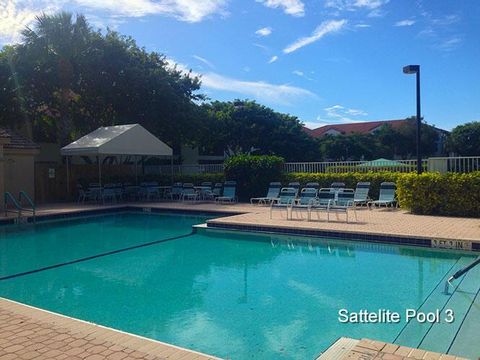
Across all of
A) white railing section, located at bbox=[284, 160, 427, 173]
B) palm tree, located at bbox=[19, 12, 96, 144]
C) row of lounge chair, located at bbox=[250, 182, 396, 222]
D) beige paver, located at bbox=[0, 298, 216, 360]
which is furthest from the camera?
palm tree, located at bbox=[19, 12, 96, 144]

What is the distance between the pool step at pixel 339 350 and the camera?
12.4 feet

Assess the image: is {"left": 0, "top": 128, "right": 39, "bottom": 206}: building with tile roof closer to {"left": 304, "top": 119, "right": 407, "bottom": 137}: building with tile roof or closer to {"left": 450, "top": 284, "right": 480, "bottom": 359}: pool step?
{"left": 450, "top": 284, "right": 480, "bottom": 359}: pool step

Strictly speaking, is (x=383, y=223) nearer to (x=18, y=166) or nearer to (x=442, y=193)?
(x=442, y=193)

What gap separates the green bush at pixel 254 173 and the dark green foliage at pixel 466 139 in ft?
124

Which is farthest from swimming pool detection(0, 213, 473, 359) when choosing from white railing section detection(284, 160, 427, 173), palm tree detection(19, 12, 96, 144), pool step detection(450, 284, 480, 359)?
palm tree detection(19, 12, 96, 144)

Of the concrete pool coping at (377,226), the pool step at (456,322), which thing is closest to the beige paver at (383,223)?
the concrete pool coping at (377,226)

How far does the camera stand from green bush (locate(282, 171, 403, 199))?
15.4 metres

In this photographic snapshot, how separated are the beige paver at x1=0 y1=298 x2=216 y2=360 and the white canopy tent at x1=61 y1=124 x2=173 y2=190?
12887mm

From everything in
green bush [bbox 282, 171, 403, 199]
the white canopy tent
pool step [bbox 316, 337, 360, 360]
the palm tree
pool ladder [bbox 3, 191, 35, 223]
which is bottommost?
pool step [bbox 316, 337, 360, 360]

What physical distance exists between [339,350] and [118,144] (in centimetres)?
1502

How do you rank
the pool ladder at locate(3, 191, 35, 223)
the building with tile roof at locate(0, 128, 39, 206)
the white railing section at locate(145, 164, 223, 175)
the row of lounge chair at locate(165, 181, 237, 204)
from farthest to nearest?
the white railing section at locate(145, 164, 223, 175)
the row of lounge chair at locate(165, 181, 237, 204)
the building with tile roof at locate(0, 128, 39, 206)
the pool ladder at locate(3, 191, 35, 223)

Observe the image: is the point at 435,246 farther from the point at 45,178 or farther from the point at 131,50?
the point at 131,50

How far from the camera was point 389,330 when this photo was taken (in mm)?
4840

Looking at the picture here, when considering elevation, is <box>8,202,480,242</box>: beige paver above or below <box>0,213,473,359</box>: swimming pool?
above
